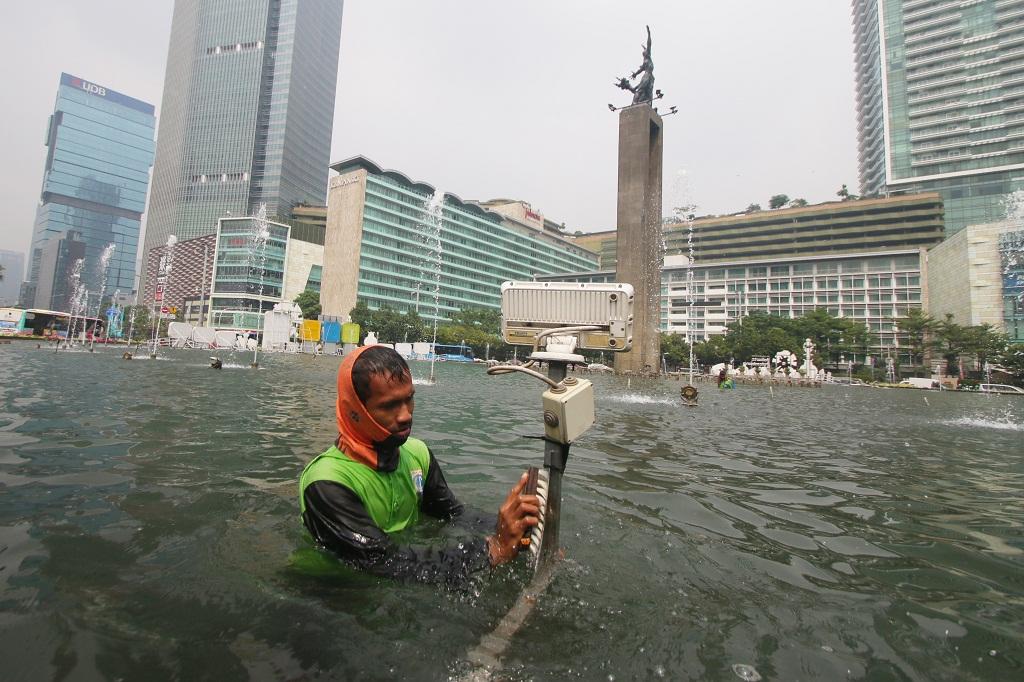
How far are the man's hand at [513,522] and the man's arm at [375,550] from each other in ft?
0.28

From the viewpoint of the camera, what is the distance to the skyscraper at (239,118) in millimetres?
118875

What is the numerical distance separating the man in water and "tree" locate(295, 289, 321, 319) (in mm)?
94989

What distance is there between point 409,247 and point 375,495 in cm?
10596

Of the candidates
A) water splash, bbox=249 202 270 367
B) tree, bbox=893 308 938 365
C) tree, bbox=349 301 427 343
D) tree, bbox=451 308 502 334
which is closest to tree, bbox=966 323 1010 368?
tree, bbox=893 308 938 365

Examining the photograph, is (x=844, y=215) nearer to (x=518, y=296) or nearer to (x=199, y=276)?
(x=518, y=296)

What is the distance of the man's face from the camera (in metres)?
2.48

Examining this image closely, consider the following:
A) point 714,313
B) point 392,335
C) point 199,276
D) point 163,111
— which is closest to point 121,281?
point 163,111

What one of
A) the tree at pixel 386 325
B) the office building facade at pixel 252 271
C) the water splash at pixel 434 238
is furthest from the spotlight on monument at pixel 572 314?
the water splash at pixel 434 238

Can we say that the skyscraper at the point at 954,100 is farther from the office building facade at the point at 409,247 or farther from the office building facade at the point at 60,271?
the office building facade at the point at 60,271

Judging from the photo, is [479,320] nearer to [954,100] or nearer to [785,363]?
[785,363]

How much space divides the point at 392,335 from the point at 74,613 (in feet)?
269

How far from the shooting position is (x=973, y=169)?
90.0 metres

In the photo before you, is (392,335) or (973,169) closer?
(392,335)

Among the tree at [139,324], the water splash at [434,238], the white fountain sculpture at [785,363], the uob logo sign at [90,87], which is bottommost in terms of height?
the white fountain sculpture at [785,363]
